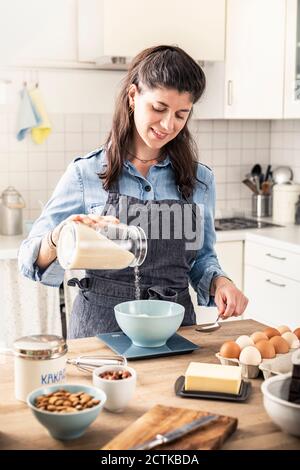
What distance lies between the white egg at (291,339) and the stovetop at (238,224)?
6.53ft

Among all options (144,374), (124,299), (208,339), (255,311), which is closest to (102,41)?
(255,311)

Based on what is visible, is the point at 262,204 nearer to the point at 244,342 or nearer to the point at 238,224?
the point at 238,224

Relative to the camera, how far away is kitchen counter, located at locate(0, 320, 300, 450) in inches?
46.1

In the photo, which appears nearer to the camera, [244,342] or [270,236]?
[244,342]

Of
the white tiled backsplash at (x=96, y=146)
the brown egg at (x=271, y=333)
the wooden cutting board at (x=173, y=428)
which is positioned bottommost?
the wooden cutting board at (x=173, y=428)

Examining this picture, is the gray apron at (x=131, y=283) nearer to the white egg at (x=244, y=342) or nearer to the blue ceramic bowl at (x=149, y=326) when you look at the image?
the blue ceramic bowl at (x=149, y=326)

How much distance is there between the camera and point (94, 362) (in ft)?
5.00

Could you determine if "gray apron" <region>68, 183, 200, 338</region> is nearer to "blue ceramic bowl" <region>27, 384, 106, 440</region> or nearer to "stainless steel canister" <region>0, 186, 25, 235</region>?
"blue ceramic bowl" <region>27, 384, 106, 440</region>

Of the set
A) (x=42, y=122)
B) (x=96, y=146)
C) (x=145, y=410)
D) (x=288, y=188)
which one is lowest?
(x=145, y=410)

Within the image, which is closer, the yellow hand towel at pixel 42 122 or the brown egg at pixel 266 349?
the brown egg at pixel 266 349

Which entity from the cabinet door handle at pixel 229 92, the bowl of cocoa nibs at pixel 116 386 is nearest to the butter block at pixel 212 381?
the bowl of cocoa nibs at pixel 116 386

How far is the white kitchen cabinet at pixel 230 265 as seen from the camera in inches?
139

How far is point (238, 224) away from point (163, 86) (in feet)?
6.56

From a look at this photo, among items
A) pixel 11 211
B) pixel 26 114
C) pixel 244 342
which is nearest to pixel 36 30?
pixel 26 114
